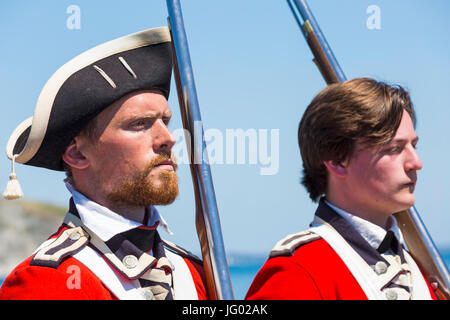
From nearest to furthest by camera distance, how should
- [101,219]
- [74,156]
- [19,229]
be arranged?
[101,219] → [74,156] → [19,229]

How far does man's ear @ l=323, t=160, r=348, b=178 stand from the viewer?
10.4ft

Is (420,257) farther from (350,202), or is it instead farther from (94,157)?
(94,157)

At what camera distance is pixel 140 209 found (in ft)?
10.4

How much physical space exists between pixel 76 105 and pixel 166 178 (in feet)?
1.90

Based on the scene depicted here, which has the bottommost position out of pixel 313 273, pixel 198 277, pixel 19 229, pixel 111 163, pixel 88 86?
pixel 19 229

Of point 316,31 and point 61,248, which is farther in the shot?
point 316,31

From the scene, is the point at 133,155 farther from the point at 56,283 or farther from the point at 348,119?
the point at 348,119

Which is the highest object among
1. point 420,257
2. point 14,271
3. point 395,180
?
point 395,180

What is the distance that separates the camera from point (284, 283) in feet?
9.57

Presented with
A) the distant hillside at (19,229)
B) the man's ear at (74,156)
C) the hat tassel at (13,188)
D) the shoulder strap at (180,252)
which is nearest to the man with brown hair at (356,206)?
the shoulder strap at (180,252)

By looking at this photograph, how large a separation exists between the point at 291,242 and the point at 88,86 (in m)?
1.30

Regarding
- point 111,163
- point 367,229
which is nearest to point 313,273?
point 367,229

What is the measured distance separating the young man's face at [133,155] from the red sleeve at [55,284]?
42cm
